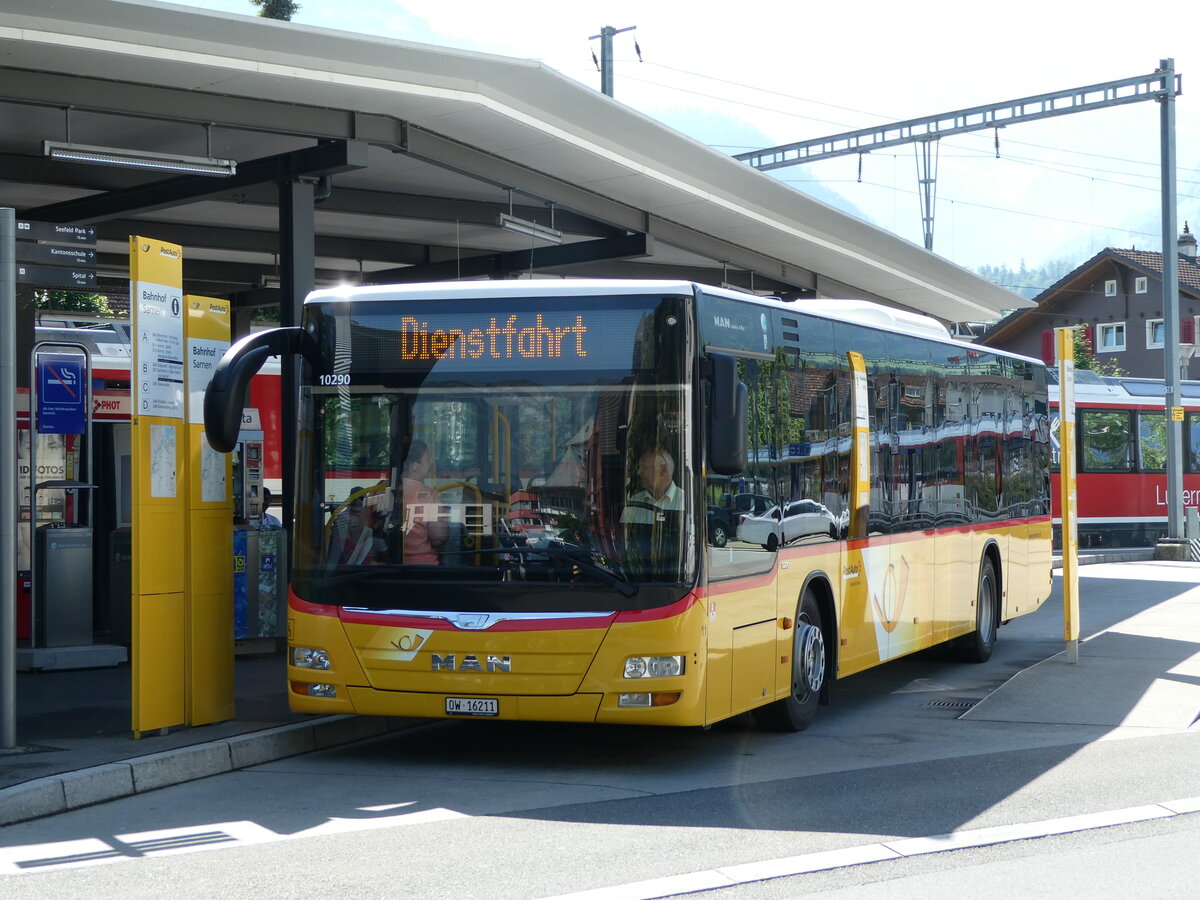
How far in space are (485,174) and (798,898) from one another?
32.5 ft

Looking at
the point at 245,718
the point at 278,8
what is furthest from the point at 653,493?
the point at 278,8

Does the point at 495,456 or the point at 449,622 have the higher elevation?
the point at 495,456

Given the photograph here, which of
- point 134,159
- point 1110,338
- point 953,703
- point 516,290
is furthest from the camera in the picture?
point 1110,338

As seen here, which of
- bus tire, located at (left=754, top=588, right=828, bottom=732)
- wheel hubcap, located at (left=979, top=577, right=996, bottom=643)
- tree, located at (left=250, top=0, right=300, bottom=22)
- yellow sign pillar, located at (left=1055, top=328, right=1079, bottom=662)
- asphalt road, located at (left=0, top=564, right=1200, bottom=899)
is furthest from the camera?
tree, located at (left=250, top=0, right=300, bottom=22)

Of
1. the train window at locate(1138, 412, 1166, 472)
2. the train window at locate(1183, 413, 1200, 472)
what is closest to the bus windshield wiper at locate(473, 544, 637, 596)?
the train window at locate(1138, 412, 1166, 472)

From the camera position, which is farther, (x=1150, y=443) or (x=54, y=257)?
(x=1150, y=443)

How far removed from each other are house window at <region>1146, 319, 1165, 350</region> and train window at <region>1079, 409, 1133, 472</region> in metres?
34.2

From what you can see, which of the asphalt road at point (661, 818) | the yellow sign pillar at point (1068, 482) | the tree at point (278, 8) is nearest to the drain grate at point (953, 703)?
the asphalt road at point (661, 818)

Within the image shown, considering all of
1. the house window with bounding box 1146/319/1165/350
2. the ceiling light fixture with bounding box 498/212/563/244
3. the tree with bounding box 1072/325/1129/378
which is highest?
the house window with bounding box 1146/319/1165/350

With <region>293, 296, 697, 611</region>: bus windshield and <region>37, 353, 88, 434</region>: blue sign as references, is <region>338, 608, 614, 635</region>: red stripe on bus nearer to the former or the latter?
<region>293, 296, 697, 611</region>: bus windshield

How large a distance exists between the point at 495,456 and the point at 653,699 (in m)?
1.60

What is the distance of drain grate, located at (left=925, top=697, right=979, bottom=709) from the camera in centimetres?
1159

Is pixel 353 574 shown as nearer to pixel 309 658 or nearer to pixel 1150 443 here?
pixel 309 658

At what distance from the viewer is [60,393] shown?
1347 cm
